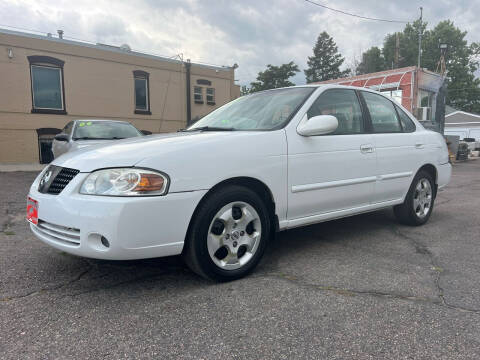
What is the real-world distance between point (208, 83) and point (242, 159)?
16280 mm

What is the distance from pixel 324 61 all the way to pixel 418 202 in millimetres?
55938

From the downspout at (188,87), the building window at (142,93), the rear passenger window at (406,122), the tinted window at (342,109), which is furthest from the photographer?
the downspout at (188,87)

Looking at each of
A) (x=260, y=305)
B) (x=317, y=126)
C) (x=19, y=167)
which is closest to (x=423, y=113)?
(x=317, y=126)

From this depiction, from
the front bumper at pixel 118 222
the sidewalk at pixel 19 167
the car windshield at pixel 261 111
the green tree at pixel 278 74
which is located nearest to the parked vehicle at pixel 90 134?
the car windshield at pixel 261 111

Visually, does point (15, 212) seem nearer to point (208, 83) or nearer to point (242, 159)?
point (242, 159)

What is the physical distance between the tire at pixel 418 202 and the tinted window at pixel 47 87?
1354 cm

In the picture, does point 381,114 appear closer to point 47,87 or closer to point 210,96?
point 47,87

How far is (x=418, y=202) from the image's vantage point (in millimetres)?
4543

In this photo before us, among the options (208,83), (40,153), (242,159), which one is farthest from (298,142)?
(208,83)

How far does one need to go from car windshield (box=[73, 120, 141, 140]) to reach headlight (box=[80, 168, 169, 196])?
499 cm

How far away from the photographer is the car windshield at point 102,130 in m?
7.11

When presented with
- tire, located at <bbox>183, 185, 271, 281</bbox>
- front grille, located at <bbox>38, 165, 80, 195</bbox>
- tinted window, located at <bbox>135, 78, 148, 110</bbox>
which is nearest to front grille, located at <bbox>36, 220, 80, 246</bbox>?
front grille, located at <bbox>38, 165, 80, 195</bbox>

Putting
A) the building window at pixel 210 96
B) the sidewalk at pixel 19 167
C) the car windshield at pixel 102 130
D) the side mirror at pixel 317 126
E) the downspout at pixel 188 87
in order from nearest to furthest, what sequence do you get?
the side mirror at pixel 317 126 → the car windshield at pixel 102 130 → the sidewalk at pixel 19 167 → the downspout at pixel 188 87 → the building window at pixel 210 96

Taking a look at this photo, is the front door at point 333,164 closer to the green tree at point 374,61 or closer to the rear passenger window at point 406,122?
the rear passenger window at point 406,122
